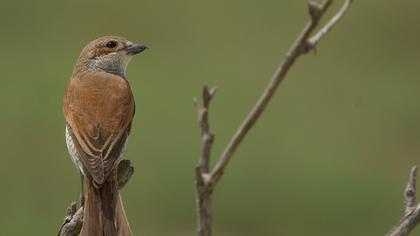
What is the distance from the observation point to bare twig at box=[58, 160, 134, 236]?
21.9 ft

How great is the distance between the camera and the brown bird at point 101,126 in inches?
281

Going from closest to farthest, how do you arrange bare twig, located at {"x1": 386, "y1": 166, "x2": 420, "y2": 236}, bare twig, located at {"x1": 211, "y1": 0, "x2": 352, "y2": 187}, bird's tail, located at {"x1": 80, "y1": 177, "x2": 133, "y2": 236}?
bare twig, located at {"x1": 211, "y1": 0, "x2": 352, "y2": 187}, bare twig, located at {"x1": 386, "y1": 166, "x2": 420, "y2": 236}, bird's tail, located at {"x1": 80, "y1": 177, "x2": 133, "y2": 236}

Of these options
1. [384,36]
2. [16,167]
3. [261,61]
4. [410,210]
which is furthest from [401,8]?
[410,210]

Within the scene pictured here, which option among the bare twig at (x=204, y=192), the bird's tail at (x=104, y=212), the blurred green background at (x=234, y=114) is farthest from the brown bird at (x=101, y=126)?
the blurred green background at (x=234, y=114)

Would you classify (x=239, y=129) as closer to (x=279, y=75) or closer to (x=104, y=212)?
(x=279, y=75)

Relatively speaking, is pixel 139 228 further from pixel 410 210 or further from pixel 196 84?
pixel 410 210

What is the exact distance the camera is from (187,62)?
21078 millimetres

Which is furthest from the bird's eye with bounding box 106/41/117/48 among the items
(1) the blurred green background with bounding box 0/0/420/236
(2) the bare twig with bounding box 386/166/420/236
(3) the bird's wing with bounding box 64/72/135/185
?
(1) the blurred green background with bounding box 0/0/420/236

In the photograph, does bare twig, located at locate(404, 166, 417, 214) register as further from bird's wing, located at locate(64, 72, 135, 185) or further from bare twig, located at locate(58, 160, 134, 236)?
bird's wing, located at locate(64, 72, 135, 185)

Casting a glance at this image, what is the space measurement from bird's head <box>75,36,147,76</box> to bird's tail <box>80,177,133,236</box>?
64.6 inches

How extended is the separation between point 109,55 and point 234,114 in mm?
9351

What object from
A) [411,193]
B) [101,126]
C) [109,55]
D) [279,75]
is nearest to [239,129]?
[279,75]

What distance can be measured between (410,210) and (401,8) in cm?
1810

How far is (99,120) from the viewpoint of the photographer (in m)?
7.95
